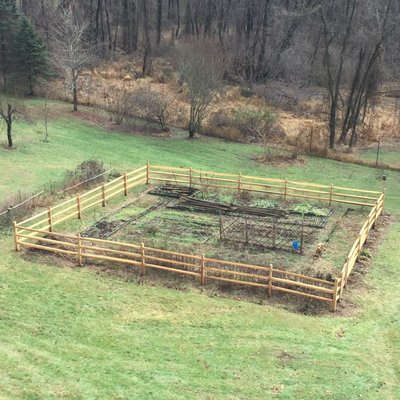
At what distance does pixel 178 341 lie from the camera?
1166 centimetres

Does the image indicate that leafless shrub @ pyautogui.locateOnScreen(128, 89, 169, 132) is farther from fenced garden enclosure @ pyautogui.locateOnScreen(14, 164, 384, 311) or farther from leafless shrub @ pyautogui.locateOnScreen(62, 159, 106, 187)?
leafless shrub @ pyautogui.locateOnScreen(62, 159, 106, 187)

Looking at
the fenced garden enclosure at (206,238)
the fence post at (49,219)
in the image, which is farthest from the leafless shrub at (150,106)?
the fence post at (49,219)

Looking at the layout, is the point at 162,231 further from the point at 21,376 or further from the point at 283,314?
the point at 21,376

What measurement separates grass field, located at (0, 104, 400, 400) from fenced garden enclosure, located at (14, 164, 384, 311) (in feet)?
2.22

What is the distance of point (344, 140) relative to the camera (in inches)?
Result: 1358

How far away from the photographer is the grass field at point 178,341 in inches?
396

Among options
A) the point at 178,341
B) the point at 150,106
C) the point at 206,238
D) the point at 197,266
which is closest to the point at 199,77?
the point at 150,106

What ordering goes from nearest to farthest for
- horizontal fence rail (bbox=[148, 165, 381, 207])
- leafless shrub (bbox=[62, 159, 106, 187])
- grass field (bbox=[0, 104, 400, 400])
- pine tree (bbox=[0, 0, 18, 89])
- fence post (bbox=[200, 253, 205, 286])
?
grass field (bbox=[0, 104, 400, 400]) < fence post (bbox=[200, 253, 205, 286]) < horizontal fence rail (bbox=[148, 165, 381, 207]) < leafless shrub (bbox=[62, 159, 106, 187]) < pine tree (bbox=[0, 0, 18, 89])

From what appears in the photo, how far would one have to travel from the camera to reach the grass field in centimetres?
1006

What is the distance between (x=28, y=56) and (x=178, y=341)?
34.0 meters

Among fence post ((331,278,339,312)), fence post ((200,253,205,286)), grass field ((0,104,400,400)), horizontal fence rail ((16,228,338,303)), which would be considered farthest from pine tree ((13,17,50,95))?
fence post ((331,278,339,312))

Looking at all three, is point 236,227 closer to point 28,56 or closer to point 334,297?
point 334,297

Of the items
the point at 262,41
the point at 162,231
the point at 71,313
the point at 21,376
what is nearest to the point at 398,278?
the point at 162,231

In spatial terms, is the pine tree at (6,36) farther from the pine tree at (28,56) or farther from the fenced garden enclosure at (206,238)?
the fenced garden enclosure at (206,238)
